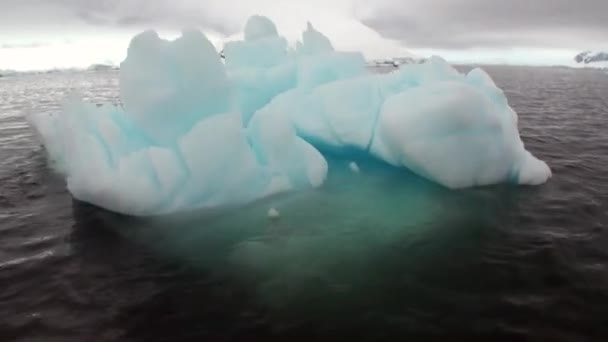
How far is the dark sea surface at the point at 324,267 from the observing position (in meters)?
4.33

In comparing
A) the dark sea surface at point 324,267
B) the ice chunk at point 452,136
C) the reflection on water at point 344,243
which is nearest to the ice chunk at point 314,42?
the ice chunk at point 452,136

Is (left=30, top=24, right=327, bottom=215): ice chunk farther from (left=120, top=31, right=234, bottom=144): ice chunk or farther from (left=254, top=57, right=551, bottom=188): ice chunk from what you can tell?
(left=254, top=57, right=551, bottom=188): ice chunk

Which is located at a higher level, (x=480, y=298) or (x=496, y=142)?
(x=496, y=142)

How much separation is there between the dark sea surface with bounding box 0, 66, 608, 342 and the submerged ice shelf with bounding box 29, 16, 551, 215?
41cm

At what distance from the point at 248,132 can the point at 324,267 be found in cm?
386

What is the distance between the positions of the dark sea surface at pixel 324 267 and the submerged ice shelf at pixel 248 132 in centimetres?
41

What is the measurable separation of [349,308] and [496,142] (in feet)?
17.4

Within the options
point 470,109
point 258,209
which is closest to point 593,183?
point 470,109

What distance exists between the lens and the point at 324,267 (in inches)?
215

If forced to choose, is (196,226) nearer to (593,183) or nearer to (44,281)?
(44,281)

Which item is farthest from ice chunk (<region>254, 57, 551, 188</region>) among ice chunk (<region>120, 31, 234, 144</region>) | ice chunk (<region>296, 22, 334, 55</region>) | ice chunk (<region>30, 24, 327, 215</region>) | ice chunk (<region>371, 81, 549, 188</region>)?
ice chunk (<region>296, 22, 334, 55</region>)

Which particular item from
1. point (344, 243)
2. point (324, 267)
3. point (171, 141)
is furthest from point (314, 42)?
point (324, 267)

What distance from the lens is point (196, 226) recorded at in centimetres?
672

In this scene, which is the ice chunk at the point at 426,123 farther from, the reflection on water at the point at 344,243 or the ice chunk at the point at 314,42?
the ice chunk at the point at 314,42
